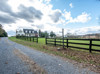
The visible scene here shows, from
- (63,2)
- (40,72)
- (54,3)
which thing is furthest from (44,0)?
(40,72)

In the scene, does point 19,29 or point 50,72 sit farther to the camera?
point 19,29

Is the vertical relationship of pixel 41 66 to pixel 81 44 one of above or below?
below

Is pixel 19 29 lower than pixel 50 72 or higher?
higher

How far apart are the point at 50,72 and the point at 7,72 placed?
1823 millimetres

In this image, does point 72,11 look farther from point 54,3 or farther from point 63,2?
Result: point 54,3

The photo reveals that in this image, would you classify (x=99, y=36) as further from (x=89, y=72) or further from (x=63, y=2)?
(x=89, y=72)

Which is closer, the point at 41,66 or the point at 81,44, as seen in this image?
the point at 41,66

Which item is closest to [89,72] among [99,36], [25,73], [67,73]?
[67,73]

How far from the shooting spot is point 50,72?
244 cm

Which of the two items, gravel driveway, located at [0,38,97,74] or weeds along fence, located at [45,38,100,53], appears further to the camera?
weeds along fence, located at [45,38,100,53]

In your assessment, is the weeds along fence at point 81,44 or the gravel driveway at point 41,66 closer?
the gravel driveway at point 41,66

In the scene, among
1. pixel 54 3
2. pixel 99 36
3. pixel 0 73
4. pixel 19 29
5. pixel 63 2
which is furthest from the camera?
pixel 19 29

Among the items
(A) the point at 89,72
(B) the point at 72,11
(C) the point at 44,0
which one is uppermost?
(C) the point at 44,0

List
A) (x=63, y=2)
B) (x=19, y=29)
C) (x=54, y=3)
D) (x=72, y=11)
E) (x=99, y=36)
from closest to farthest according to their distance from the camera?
(x=63, y=2) → (x=54, y=3) → (x=72, y=11) → (x=99, y=36) → (x=19, y=29)
